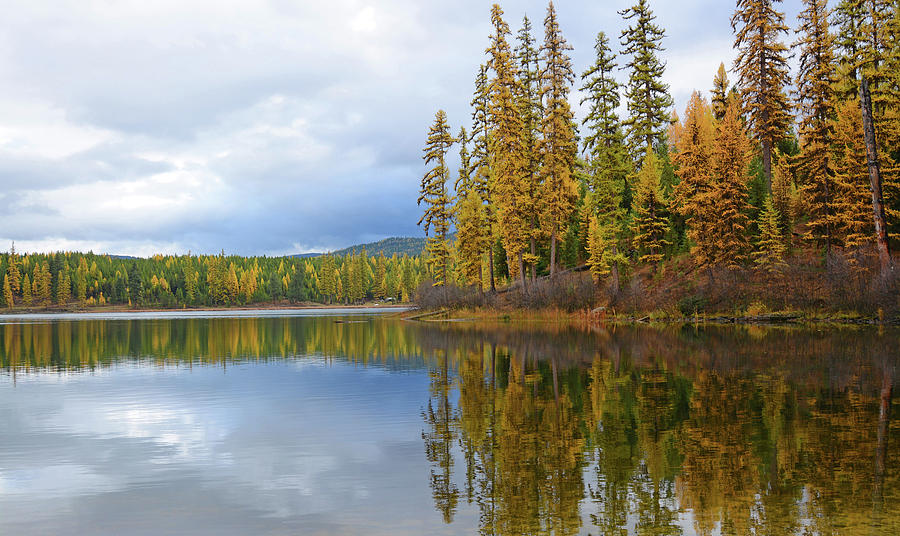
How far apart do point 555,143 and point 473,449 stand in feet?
141

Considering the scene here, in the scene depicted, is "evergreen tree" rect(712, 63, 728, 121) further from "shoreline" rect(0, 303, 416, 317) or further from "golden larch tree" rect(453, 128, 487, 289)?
"shoreline" rect(0, 303, 416, 317)

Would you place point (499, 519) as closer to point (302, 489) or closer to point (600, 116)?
point (302, 489)

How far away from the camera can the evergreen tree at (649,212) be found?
4688cm

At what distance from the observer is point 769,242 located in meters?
41.0

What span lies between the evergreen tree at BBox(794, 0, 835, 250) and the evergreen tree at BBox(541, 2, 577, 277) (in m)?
16.4

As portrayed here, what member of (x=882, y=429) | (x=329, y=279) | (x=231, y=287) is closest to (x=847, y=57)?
(x=882, y=429)

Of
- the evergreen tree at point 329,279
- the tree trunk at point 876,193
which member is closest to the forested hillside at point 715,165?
the tree trunk at point 876,193

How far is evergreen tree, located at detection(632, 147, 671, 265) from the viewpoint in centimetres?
4688

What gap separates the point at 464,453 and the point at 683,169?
1567 inches

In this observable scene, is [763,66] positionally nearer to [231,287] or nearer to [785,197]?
[785,197]

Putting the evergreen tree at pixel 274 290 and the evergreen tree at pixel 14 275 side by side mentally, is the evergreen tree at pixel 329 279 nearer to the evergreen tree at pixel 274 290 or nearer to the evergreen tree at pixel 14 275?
the evergreen tree at pixel 274 290

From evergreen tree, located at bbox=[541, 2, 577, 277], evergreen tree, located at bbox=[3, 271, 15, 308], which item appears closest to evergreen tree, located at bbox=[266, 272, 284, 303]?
evergreen tree, located at bbox=[3, 271, 15, 308]

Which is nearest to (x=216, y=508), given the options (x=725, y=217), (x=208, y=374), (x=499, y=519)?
(x=499, y=519)

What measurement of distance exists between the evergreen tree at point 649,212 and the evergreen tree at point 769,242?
6.86 meters
